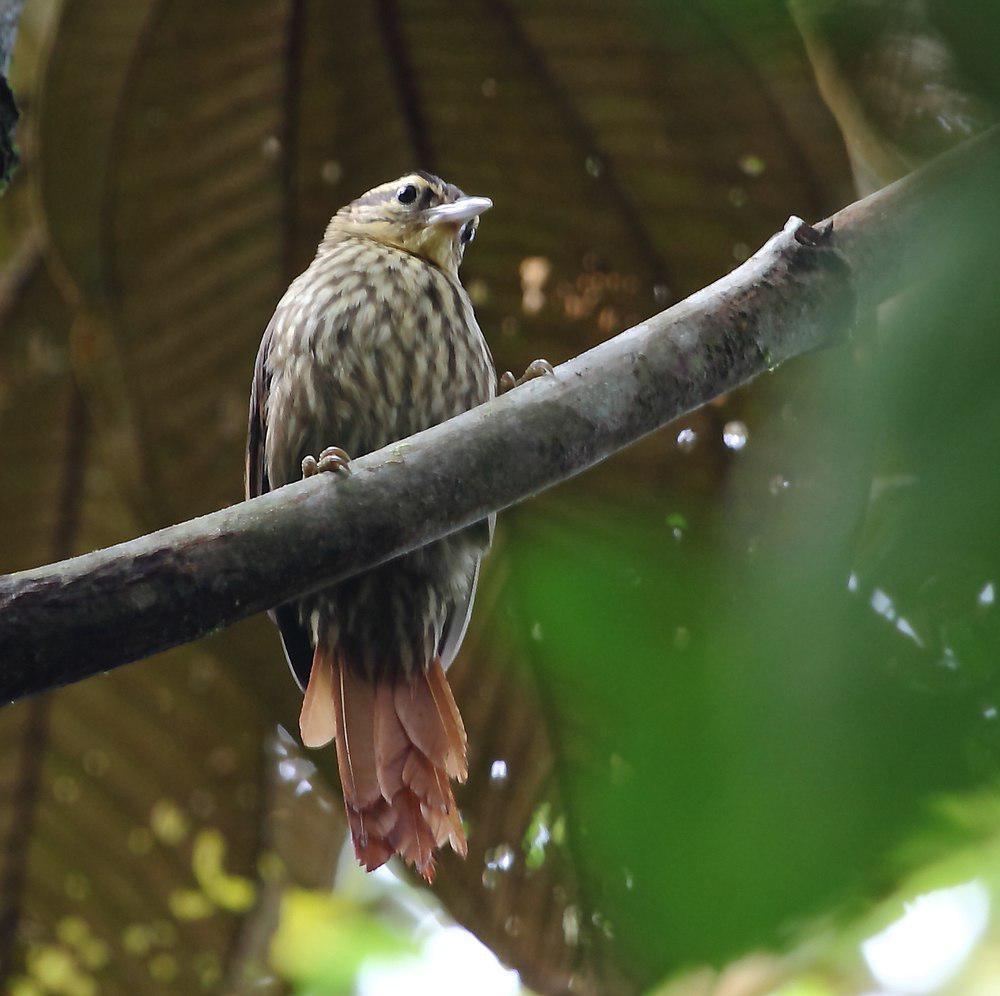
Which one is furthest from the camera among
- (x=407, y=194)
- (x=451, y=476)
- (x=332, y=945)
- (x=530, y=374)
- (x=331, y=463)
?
(x=332, y=945)

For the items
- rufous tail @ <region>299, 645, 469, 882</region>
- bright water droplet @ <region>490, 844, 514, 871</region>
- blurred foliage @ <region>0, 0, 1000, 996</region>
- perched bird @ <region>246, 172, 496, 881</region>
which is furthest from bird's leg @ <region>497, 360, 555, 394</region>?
bright water droplet @ <region>490, 844, 514, 871</region>

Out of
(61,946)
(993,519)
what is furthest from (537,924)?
(993,519)

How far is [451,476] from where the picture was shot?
153 cm

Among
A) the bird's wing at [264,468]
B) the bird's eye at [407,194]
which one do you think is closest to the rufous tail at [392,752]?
the bird's wing at [264,468]

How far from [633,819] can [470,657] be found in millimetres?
2019

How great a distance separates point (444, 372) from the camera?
273cm

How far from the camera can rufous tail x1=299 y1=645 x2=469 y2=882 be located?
7.50 ft

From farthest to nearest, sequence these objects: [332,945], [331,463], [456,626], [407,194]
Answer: [332,945] < [407,194] < [456,626] < [331,463]

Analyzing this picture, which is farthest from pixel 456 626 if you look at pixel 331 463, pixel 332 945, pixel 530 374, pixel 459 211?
pixel 332 945

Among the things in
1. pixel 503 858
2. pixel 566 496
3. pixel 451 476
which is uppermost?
pixel 451 476

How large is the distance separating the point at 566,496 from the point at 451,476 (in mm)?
747

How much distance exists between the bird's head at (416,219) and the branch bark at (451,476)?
1.09 meters

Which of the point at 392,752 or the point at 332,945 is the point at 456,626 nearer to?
the point at 392,752

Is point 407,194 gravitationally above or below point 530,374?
below
